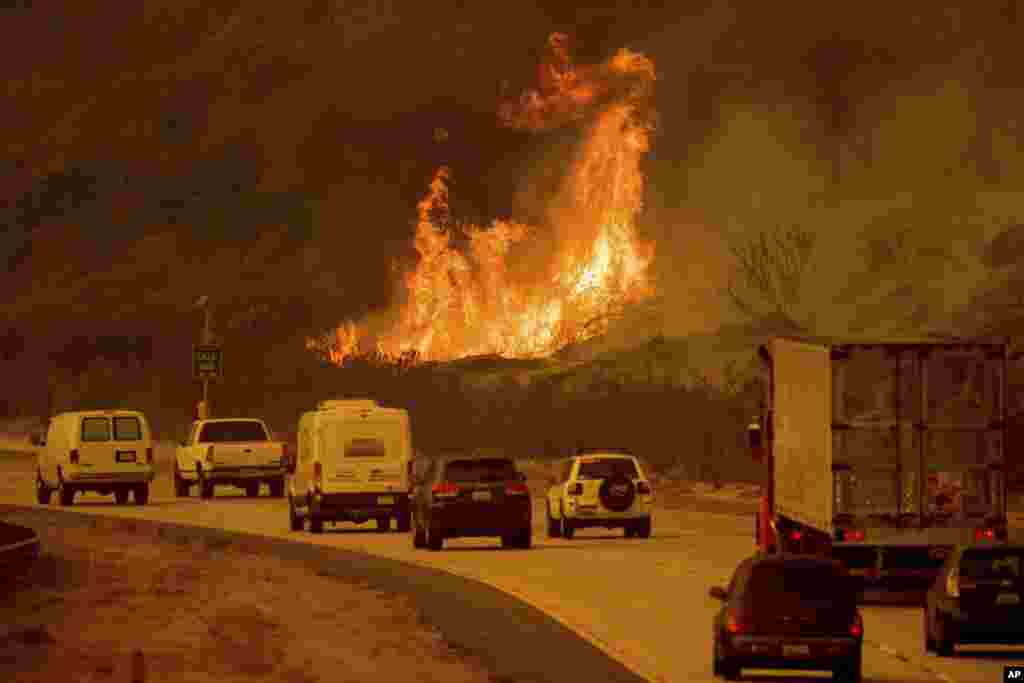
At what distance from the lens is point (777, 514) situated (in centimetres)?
3806

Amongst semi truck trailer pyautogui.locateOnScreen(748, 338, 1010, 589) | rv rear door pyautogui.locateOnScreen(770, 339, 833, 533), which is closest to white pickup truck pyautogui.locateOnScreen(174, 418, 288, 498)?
rv rear door pyautogui.locateOnScreen(770, 339, 833, 533)

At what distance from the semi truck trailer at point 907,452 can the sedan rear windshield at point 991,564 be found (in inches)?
259

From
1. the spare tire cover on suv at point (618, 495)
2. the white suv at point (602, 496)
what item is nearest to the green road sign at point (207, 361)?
the white suv at point (602, 496)

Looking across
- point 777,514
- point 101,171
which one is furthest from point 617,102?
point 777,514

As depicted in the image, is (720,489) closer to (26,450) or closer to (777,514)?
(777,514)

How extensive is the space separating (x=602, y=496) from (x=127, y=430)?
18.0m

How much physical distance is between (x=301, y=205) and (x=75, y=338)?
85.4 feet

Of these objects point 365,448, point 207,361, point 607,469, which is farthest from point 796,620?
point 207,361

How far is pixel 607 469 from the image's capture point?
52625 mm

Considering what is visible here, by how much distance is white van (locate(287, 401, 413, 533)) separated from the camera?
2002 inches

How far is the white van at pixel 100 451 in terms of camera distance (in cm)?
6388

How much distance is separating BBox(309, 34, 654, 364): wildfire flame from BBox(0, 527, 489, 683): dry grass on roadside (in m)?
73.9

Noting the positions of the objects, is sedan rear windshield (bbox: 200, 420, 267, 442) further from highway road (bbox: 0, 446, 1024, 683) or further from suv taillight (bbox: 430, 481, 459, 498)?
suv taillight (bbox: 430, 481, 459, 498)

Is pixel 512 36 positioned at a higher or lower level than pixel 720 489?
higher
